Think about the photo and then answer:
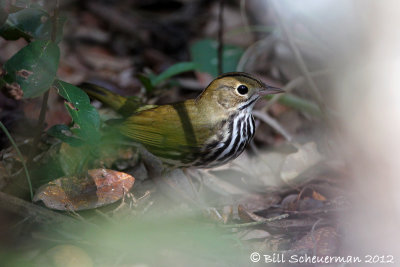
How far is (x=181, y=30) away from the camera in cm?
521

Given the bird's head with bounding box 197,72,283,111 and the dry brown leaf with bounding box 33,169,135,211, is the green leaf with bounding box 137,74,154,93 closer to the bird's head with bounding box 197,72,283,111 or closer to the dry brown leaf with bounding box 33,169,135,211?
the bird's head with bounding box 197,72,283,111

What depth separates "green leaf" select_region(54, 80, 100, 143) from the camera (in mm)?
2500

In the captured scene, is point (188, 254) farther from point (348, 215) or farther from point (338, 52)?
point (338, 52)

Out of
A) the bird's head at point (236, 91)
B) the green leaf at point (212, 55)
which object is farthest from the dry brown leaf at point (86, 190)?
the green leaf at point (212, 55)

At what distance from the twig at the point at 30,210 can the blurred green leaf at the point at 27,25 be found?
0.76 meters

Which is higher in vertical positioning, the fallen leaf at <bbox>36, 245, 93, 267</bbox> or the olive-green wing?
the olive-green wing

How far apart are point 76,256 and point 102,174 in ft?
1.95

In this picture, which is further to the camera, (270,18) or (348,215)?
(270,18)

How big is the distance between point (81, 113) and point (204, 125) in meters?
0.85

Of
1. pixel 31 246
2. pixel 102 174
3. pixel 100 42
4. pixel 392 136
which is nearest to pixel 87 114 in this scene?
pixel 102 174

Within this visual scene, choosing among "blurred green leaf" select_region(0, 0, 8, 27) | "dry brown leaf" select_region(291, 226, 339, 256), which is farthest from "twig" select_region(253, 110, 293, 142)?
"blurred green leaf" select_region(0, 0, 8, 27)

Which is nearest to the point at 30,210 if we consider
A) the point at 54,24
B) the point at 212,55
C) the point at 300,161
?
the point at 54,24

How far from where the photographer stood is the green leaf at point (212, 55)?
4332mm

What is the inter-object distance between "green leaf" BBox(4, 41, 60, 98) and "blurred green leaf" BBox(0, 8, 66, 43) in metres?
0.15
